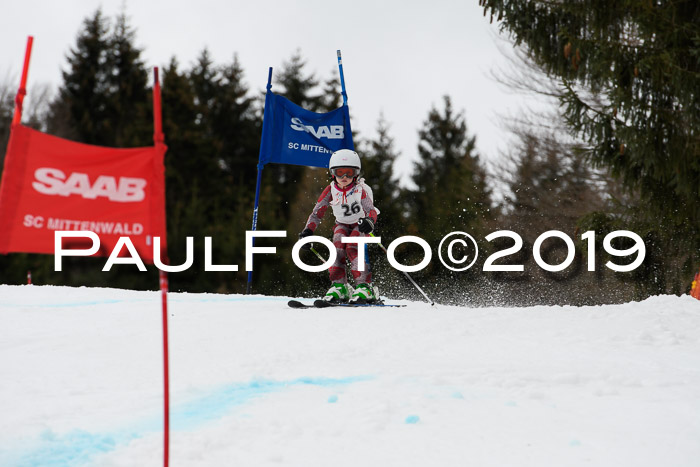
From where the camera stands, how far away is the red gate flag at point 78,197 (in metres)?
2.24

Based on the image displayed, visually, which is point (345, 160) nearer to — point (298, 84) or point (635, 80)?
point (635, 80)

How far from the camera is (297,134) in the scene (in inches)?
319

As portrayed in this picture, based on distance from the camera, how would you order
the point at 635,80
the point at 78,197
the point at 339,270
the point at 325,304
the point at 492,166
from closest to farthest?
the point at 78,197 → the point at 325,304 → the point at 339,270 → the point at 635,80 → the point at 492,166

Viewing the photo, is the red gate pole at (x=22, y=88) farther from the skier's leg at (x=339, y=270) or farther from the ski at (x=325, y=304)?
the skier's leg at (x=339, y=270)

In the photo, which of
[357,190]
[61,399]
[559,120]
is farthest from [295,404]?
[559,120]

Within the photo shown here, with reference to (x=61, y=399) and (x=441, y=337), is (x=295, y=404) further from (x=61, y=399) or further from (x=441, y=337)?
(x=441, y=337)

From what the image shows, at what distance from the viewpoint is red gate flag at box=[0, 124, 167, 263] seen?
2240 millimetres

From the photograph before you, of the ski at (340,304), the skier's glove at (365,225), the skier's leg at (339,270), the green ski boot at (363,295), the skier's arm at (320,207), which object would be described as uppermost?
the skier's arm at (320,207)

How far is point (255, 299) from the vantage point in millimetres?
7199

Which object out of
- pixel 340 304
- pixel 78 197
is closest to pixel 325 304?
pixel 340 304

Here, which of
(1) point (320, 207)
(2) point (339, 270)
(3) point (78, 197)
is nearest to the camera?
(3) point (78, 197)

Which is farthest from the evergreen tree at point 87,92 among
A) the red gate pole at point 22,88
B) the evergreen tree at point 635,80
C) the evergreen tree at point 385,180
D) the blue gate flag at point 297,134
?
the red gate pole at point 22,88

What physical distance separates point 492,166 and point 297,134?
9049mm

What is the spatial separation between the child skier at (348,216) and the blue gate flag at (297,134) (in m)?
1.48
